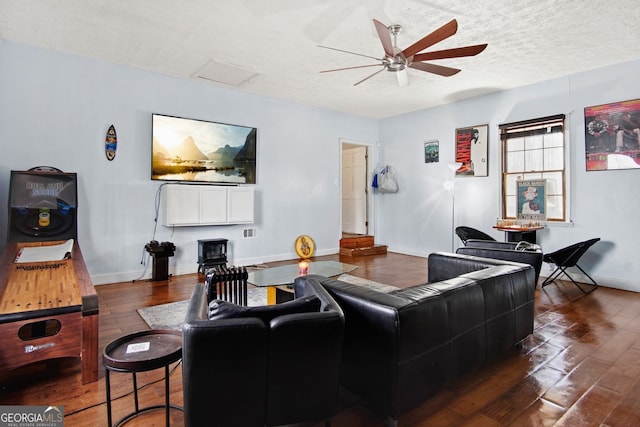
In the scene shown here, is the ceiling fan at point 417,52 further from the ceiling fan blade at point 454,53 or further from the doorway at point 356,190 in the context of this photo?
the doorway at point 356,190

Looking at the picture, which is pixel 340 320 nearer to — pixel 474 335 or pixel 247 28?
pixel 474 335

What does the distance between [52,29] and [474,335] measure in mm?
5067

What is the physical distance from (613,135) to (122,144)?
6764 millimetres

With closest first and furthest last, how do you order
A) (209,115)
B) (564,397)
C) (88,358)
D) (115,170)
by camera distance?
(564,397), (88,358), (115,170), (209,115)

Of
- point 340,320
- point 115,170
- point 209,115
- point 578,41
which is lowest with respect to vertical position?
point 340,320

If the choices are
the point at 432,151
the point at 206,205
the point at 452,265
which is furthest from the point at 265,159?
the point at 452,265

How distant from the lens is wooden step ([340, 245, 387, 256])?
23.4 ft

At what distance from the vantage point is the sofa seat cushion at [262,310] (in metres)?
1.58

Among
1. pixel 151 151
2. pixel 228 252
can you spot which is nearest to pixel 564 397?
pixel 228 252

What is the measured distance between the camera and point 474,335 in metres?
2.20

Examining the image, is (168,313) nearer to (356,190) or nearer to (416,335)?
(416,335)

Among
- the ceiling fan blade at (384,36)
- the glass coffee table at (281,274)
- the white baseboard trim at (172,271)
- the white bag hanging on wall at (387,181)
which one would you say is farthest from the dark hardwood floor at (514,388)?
the white bag hanging on wall at (387,181)

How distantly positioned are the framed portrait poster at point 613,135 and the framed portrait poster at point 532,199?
697 mm

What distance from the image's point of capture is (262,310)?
5.40ft
